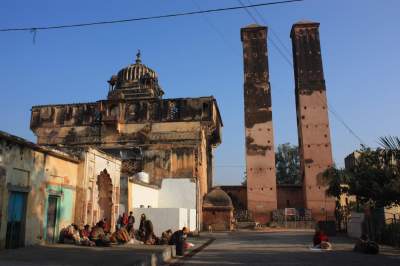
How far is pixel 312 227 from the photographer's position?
1404 inches

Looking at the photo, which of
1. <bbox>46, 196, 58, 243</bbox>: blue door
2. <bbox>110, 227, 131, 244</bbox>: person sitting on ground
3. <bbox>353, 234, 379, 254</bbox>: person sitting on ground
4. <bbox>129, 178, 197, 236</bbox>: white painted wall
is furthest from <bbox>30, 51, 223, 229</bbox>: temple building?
<bbox>353, 234, 379, 254</bbox>: person sitting on ground

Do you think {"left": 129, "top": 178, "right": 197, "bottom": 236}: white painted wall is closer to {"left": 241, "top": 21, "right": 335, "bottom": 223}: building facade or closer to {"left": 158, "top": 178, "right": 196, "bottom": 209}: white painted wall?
{"left": 158, "top": 178, "right": 196, "bottom": 209}: white painted wall

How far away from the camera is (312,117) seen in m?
39.9

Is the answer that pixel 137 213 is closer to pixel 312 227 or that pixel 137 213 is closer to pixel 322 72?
pixel 312 227

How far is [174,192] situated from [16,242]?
18246 mm

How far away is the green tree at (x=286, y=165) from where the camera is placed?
204 ft

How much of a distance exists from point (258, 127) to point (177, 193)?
562 inches

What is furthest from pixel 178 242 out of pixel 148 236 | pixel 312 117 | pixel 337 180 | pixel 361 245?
pixel 312 117

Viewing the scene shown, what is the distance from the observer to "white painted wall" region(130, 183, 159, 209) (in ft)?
73.7

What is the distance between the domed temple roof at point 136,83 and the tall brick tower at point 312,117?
15550 mm

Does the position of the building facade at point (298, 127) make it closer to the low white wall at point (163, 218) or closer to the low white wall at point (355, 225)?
the low white wall at point (355, 225)

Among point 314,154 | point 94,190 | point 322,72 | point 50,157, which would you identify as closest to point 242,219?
point 314,154

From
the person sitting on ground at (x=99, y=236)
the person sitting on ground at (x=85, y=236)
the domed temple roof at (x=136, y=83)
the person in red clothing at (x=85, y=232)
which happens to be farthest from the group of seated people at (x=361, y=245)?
the domed temple roof at (x=136, y=83)

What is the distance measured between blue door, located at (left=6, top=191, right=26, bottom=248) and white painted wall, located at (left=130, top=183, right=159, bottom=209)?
9852mm
